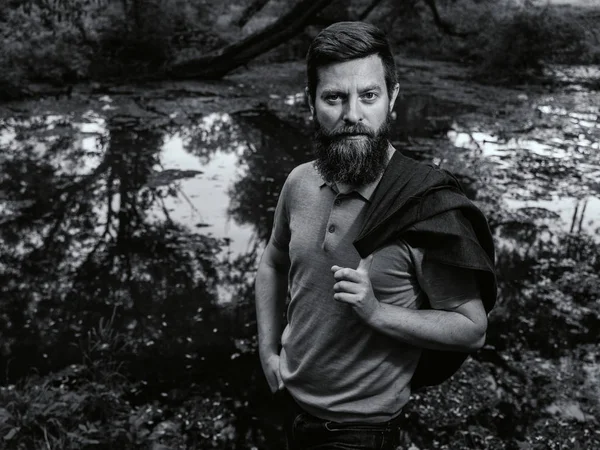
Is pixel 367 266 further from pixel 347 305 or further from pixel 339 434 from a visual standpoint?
pixel 339 434

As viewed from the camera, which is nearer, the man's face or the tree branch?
the man's face

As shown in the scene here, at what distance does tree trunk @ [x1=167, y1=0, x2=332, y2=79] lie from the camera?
14.8m

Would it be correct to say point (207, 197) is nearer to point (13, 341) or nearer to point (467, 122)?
point (13, 341)

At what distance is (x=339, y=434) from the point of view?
1.78 meters

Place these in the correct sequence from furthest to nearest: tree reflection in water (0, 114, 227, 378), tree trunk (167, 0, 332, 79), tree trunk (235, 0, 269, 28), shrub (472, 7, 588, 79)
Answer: tree trunk (235, 0, 269, 28) < shrub (472, 7, 588, 79) < tree trunk (167, 0, 332, 79) < tree reflection in water (0, 114, 227, 378)

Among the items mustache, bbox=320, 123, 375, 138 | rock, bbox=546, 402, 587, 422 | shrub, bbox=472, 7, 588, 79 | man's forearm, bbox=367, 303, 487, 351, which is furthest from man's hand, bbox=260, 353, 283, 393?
shrub, bbox=472, 7, 588, 79

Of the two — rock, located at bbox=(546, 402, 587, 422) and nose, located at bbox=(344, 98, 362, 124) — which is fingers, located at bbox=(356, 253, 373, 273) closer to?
nose, located at bbox=(344, 98, 362, 124)

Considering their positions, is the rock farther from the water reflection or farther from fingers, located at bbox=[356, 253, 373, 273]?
the water reflection

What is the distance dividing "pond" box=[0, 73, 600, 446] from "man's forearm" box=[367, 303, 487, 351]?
2.81m

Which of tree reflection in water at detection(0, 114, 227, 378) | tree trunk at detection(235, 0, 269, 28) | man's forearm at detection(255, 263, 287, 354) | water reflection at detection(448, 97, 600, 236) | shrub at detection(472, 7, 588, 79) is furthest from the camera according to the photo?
tree trunk at detection(235, 0, 269, 28)

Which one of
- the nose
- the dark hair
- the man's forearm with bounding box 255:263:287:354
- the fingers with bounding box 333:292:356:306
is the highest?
the dark hair

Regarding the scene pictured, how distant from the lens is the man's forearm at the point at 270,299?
2.20 m

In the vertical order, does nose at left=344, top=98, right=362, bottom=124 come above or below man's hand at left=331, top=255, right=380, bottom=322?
above

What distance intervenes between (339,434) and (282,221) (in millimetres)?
660
